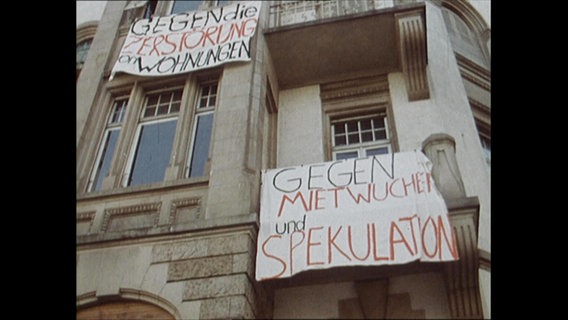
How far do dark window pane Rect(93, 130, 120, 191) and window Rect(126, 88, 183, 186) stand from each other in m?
0.44

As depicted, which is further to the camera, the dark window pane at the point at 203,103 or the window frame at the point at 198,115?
the dark window pane at the point at 203,103

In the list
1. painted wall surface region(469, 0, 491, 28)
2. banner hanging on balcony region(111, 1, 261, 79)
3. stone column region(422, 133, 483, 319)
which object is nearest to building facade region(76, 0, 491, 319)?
stone column region(422, 133, 483, 319)

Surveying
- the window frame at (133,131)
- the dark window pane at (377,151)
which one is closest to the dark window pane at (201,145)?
the window frame at (133,131)

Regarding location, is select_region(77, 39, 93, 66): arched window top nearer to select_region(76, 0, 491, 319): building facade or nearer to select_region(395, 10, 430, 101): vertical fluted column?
select_region(76, 0, 491, 319): building facade

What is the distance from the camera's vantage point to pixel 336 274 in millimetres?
6938

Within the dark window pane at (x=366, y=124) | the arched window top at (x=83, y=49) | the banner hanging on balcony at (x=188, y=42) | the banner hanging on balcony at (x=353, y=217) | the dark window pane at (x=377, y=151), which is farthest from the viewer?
the arched window top at (x=83, y=49)

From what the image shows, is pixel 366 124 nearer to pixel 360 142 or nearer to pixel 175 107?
pixel 360 142

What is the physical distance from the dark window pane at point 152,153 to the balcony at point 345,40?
2.58 m

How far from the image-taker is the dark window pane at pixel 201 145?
25.3 feet

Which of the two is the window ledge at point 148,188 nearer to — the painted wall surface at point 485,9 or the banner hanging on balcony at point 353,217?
the banner hanging on balcony at point 353,217

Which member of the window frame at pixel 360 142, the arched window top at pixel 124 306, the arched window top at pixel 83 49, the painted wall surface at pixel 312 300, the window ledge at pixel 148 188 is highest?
the arched window top at pixel 83 49
